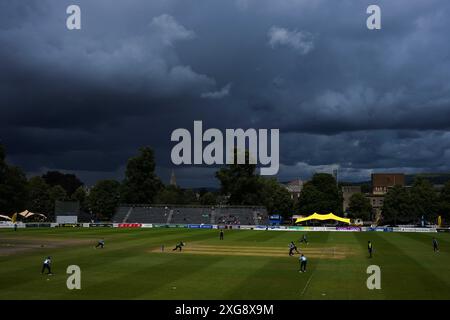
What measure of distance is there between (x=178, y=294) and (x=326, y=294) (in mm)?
8292

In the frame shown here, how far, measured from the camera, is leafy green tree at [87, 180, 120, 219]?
157m

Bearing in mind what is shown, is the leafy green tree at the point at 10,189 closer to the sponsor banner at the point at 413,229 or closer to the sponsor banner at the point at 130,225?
the sponsor banner at the point at 130,225

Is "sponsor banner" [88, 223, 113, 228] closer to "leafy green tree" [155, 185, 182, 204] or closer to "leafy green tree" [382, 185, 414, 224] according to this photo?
"leafy green tree" [155, 185, 182, 204]

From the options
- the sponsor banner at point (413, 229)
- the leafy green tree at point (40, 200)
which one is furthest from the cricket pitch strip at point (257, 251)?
the leafy green tree at point (40, 200)

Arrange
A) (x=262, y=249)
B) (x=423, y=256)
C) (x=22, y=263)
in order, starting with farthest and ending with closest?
(x=262, y=249) → (x=423, y=256) → (x=22, y=263)

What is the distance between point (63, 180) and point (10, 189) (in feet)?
252

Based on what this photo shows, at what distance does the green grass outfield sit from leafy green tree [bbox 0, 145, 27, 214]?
65.6m

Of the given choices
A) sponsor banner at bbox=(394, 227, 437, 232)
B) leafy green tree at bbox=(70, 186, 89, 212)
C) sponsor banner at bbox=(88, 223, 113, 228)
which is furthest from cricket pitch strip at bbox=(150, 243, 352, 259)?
leafy green tree at bbox=(70, 186, 89, 212)

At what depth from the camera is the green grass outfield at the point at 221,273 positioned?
27.9 meters

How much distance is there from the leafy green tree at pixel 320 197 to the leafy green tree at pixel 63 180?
94.0 m

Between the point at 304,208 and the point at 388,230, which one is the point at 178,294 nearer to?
the point at 388,230

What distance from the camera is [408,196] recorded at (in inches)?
5527

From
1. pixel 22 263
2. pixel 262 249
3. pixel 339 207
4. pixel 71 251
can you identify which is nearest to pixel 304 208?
pixel 339 207

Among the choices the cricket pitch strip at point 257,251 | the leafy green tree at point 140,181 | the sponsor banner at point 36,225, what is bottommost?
the sponsor banner at point 36,225
